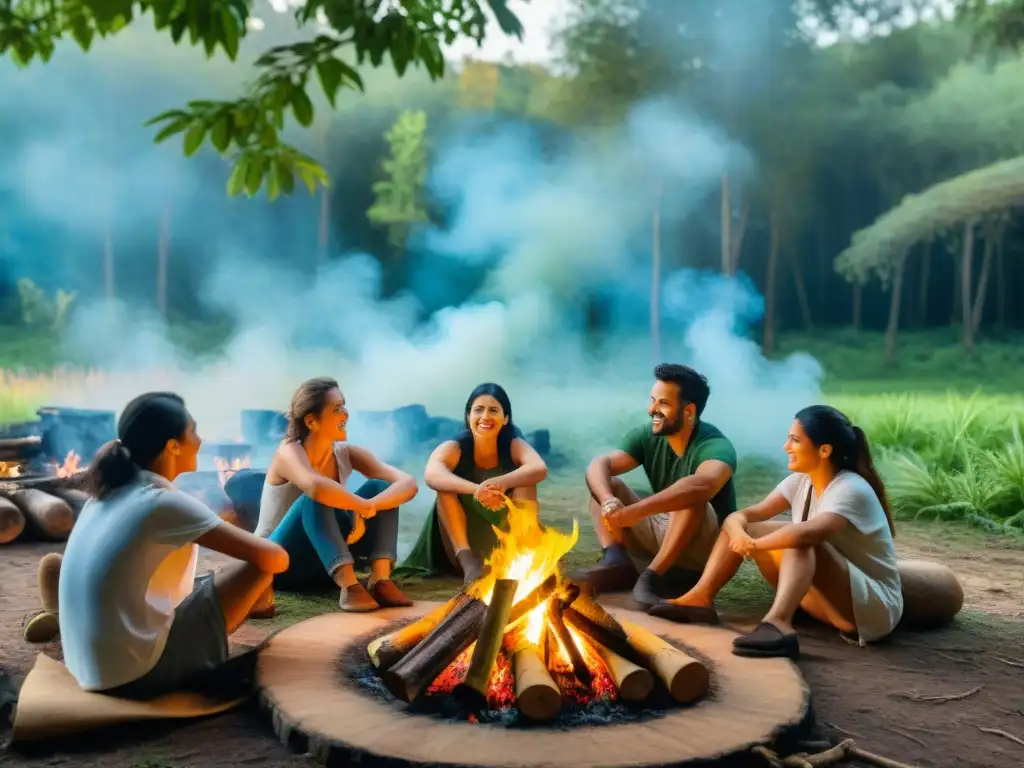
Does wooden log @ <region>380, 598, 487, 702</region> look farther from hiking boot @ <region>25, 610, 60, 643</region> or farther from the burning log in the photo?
hiking boot @ <region>25, 610, 60, 643</region>

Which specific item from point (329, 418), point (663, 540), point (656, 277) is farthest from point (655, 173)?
point (329, 418)

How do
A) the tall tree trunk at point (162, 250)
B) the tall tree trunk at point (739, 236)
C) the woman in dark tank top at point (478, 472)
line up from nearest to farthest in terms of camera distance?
the woman in dark tank top at point (478, 472), the tall tree trunk at point (162, 250), the tall tree trunk at point (739, 236)

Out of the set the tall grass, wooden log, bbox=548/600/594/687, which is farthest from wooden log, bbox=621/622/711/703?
the tall grass

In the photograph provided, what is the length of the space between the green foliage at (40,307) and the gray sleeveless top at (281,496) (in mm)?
8987

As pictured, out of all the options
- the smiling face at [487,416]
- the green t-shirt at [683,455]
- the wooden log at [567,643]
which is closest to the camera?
the wooden log at [567,643]

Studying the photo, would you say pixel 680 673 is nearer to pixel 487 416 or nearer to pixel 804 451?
pixel 804 451

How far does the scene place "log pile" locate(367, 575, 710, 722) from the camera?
3184 millimetres

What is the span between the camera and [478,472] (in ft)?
17.5

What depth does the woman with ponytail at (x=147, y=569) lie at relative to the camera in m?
3.11

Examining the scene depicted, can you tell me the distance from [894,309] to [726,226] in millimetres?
2736

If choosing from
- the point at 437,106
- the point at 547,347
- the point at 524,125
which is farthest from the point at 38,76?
the point at 547,347

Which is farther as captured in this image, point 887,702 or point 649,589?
point 649,589

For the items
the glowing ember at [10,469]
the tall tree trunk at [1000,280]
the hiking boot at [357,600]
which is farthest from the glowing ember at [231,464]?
Result: the tall tree trunk at [1000,280]

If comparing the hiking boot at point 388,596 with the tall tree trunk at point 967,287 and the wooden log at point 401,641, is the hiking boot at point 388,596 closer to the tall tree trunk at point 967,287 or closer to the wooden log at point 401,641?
the wooden log at point 401,641
